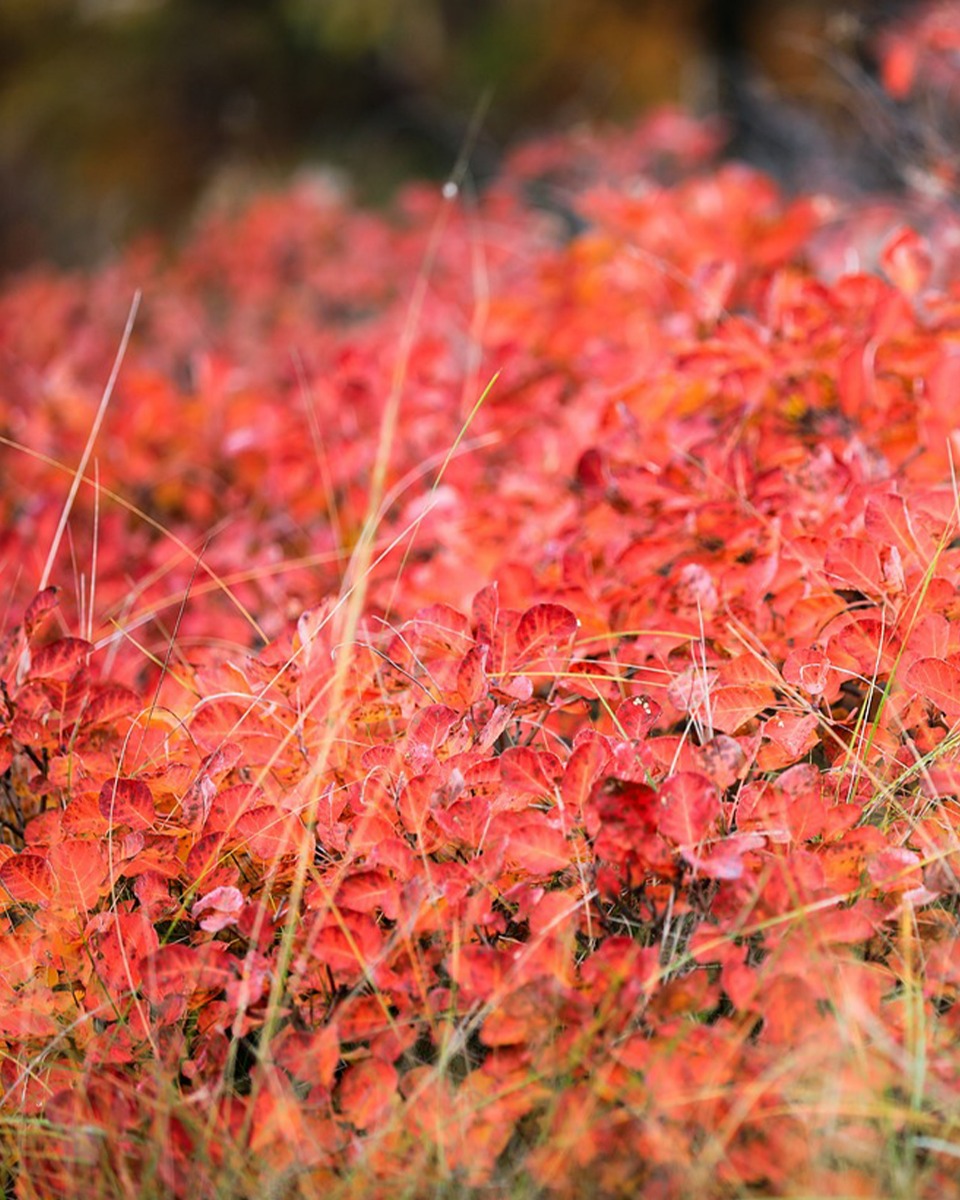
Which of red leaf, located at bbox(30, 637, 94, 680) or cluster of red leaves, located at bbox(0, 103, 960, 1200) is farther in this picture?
red leaf, located at bbox(30, 637, 94, 680)

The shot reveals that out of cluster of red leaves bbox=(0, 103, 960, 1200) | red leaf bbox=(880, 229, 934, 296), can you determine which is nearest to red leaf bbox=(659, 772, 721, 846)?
cluster of red leaves bbox=(0, 103, 960, 1200)

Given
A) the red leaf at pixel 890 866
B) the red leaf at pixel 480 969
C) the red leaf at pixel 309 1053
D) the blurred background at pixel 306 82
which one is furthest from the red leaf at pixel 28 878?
the blurred background at pixel 306 82

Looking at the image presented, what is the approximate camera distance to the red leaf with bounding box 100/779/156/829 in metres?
1.55

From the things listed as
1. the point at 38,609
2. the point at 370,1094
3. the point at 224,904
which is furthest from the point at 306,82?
the point at 370,1094

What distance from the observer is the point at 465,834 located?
1456 millimetres

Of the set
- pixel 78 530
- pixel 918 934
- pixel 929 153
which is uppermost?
pixel 929 153

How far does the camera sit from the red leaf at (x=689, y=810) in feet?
4.34

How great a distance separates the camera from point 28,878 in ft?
4.99

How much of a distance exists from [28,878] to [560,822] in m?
0.68

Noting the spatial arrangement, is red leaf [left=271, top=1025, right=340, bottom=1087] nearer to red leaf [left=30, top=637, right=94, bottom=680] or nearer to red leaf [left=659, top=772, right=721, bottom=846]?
red leaf [left=659, top=772, right=721, bottom=846]

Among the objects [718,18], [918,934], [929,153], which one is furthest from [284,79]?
[918,934]

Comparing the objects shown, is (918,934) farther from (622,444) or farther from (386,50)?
(386,50)

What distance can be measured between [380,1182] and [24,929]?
2.03ft

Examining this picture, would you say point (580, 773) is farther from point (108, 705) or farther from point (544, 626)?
point (108, 705)
